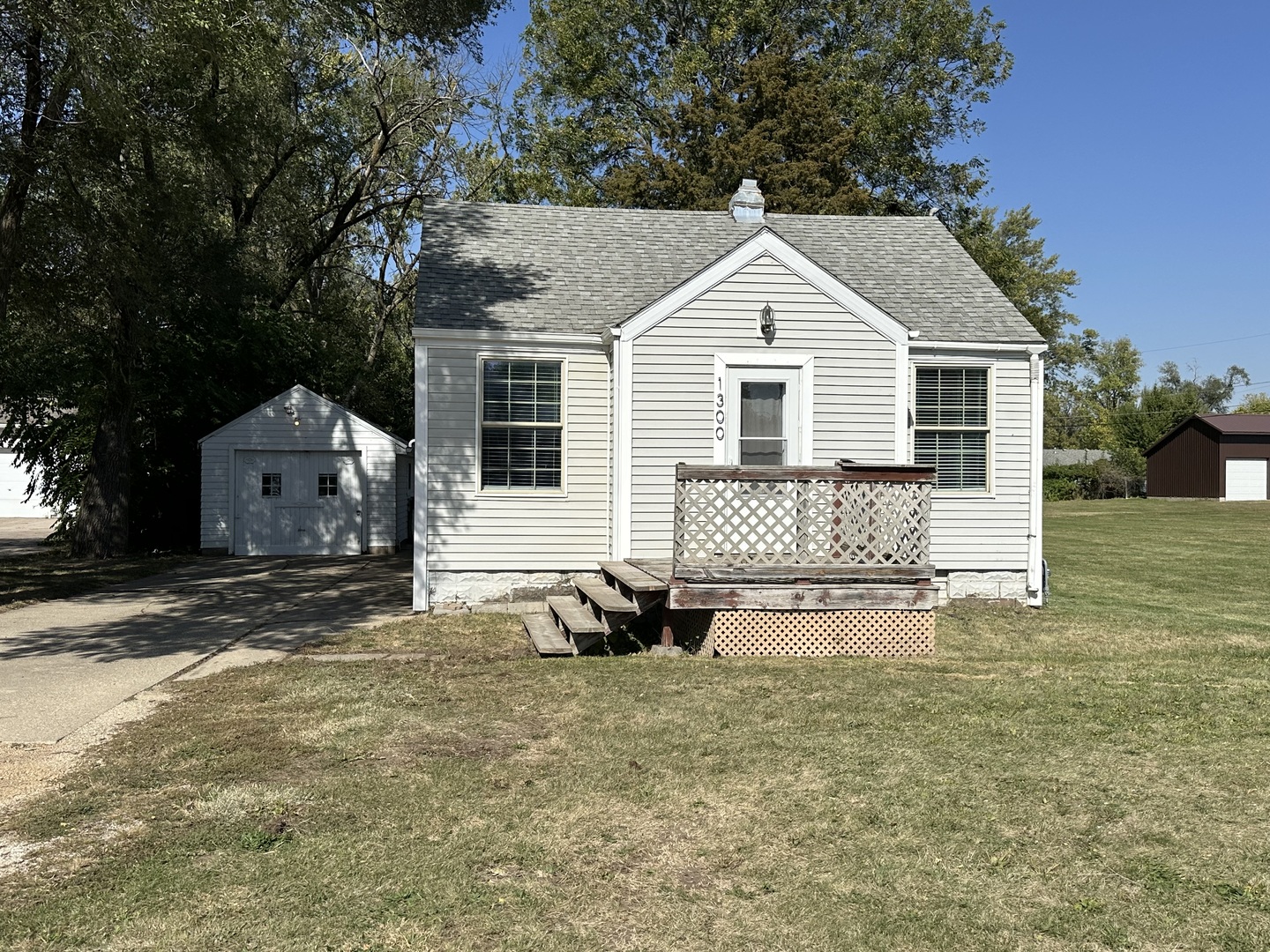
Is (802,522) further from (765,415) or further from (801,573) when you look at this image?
(765,415)

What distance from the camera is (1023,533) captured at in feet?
43.5

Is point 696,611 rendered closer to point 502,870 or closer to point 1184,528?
point 502,870

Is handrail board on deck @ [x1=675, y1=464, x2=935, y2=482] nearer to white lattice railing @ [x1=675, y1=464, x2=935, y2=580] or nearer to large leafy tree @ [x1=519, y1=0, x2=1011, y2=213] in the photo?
white lattice railing @ [x1=675, y1=464, x2=935, y2=580]

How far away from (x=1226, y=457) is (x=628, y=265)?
43.8 m

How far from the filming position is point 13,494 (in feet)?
106

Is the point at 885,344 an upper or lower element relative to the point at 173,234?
lower

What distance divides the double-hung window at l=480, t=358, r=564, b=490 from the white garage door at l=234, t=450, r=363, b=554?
8977mm

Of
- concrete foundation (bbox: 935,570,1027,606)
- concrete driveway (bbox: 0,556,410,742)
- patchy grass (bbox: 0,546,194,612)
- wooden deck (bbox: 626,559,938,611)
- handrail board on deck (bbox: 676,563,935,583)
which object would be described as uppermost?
handrail board on deck (bbox: 676,563,935,583)

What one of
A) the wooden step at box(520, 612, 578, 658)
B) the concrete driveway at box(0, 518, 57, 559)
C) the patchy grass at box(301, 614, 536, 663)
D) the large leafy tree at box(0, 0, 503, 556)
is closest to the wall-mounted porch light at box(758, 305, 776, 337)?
the wooden step at box(520, 612, 578, 658)

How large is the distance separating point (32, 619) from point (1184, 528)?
30.9m

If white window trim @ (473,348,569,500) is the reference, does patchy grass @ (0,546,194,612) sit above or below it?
below

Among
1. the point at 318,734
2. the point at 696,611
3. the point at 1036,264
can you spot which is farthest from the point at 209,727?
the point at 1036,264

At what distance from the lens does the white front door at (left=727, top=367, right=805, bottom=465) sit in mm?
12219

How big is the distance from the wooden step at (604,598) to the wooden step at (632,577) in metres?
0.16
